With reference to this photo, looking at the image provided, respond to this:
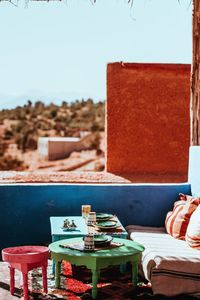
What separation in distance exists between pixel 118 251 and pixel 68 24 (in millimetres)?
37121

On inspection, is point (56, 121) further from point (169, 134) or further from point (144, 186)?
point (144, 186)

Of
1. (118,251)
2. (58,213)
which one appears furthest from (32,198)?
(118,251)

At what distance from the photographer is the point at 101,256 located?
5027 mm

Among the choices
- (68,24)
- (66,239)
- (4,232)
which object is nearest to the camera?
(66,239)

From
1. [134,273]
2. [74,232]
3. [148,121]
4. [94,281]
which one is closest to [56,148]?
[148,121]

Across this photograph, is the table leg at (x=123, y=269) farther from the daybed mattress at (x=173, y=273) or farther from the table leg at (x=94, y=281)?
the table leg at (x=94, y=281)

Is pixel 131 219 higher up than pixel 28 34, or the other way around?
pixel 28 34

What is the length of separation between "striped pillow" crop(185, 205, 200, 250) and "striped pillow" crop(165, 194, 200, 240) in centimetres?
23

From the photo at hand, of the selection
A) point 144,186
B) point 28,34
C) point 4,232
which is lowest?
point 4,232

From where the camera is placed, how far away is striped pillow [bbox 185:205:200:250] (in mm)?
5801

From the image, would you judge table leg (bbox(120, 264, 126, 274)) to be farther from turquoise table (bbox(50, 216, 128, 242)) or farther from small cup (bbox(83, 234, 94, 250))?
small cup (bbox(83, 234, 94, 250))

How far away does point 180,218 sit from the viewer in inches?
249

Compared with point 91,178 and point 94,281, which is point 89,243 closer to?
point 94,281

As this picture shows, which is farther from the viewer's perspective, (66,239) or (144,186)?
(144,186)
